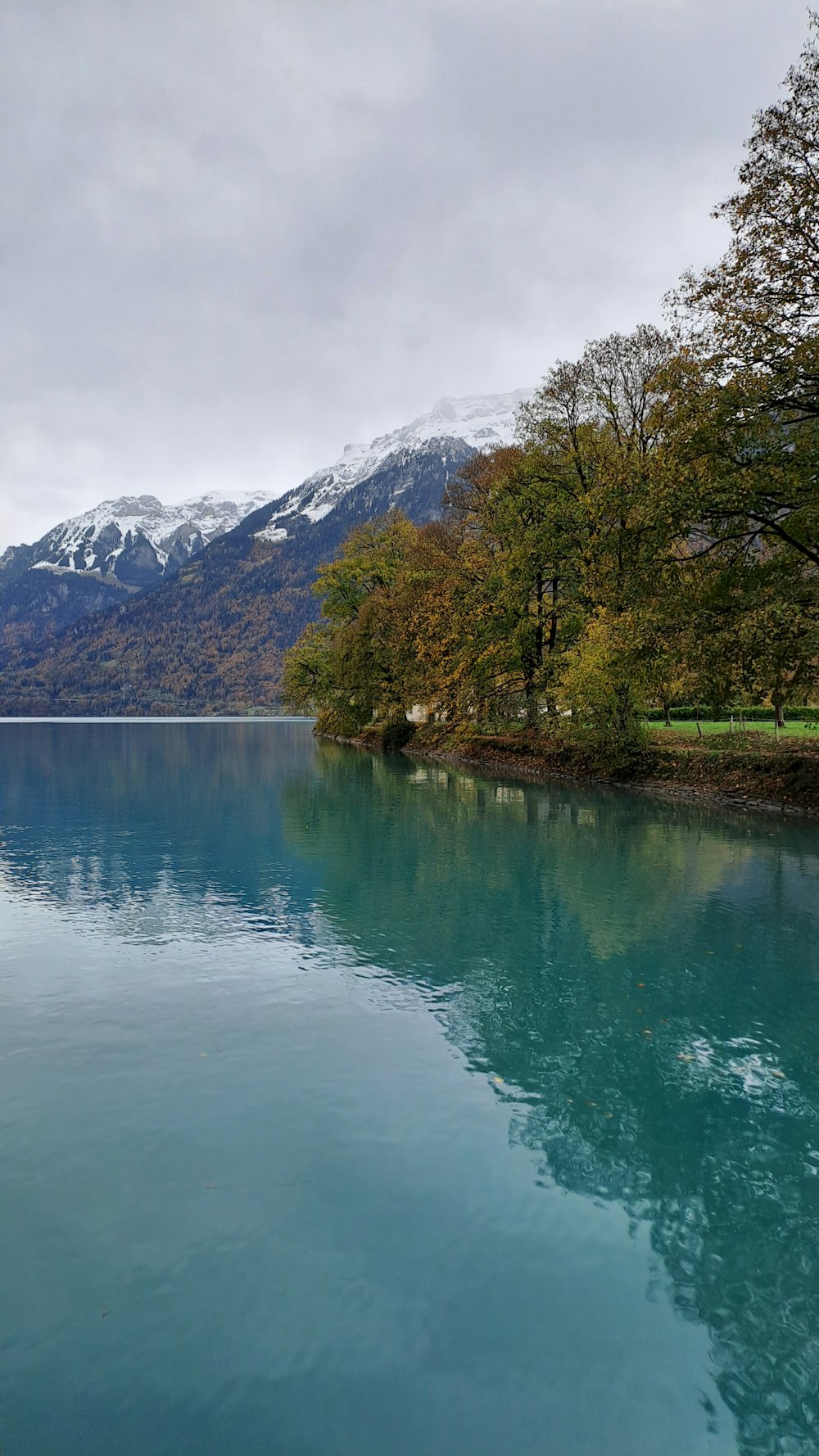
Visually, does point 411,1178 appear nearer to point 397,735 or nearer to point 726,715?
point 726,715

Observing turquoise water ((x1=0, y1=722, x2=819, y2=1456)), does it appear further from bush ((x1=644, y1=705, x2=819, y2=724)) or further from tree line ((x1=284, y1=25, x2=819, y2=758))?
bush ((x1=644, y1=705, x2=819, y2=724))

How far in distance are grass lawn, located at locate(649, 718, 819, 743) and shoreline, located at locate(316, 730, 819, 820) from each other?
14.4ft

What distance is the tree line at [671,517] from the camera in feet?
58.2

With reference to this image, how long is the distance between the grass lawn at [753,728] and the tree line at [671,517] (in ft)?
4.73

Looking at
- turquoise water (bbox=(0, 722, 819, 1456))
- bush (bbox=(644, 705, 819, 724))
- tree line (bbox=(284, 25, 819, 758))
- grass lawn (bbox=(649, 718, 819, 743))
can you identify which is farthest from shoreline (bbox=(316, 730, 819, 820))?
turquoise water (bbox=(0, 722, 819, 1456))

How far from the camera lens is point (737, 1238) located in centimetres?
468

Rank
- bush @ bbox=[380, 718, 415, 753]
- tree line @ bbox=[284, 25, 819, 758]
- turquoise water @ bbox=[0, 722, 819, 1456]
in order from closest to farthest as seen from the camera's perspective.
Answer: turquoise water @ bbox=[0, 722, 819, 1456] < tree line @ bbox=[284, 25, 819, 758] < bush @ bbox=[380, 718, 415, 753]

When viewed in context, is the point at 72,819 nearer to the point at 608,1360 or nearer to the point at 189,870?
the point at 189,870

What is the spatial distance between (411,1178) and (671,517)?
17.4 meters

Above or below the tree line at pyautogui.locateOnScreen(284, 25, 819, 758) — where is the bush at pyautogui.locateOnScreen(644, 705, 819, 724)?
below

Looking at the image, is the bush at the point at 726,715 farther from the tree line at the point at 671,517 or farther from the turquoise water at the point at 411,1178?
the turquoise water at the point at 411,1178

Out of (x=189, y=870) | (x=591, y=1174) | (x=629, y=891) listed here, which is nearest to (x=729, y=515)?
(x=629, y=891)

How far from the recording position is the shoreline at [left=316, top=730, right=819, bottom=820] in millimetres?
22592

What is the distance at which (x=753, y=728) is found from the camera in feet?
117
